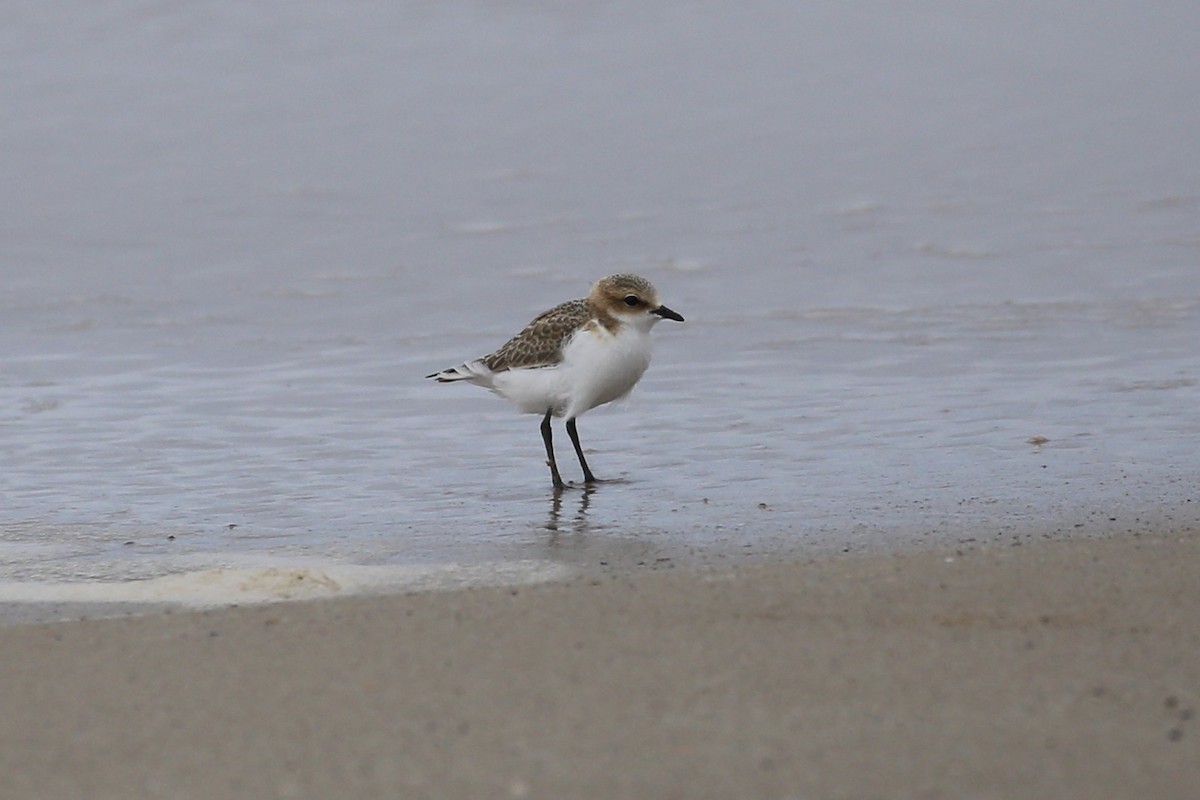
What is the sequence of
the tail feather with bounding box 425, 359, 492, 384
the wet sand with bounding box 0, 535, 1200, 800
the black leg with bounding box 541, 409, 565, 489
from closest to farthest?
the wet sand with bounding box 0, 535, 1200, 800, the black leg with bounding box 541, 409, 565, 489, the tail feather with bounding box 425, 359, 492, 384

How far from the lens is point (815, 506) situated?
19.9 ft

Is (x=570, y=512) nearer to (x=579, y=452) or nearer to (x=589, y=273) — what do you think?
(x=579, y=452)

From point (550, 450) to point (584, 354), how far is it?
48 cm

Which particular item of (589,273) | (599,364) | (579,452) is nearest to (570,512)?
(579,452)

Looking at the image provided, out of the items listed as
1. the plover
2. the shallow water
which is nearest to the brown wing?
the plover

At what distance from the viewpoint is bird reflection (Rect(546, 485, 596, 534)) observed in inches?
237

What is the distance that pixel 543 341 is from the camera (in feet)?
24.8

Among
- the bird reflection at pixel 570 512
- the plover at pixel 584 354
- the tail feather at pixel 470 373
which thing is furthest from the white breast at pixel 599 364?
the bird reflection at pixel 570 512

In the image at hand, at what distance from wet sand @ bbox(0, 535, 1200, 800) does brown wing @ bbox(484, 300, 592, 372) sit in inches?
116

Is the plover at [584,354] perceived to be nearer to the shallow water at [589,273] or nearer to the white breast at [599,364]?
the white breast at [599,364]

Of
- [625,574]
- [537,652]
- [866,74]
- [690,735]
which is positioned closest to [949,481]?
[625,574]

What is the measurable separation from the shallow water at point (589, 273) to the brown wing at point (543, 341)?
0.44 m

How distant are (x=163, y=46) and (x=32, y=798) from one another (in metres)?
19.2

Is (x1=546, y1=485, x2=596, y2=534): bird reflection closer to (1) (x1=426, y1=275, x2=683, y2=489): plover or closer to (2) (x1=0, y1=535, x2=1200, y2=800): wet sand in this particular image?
(1) (x1=426, y1=275, x2=683, y2=489): plover
